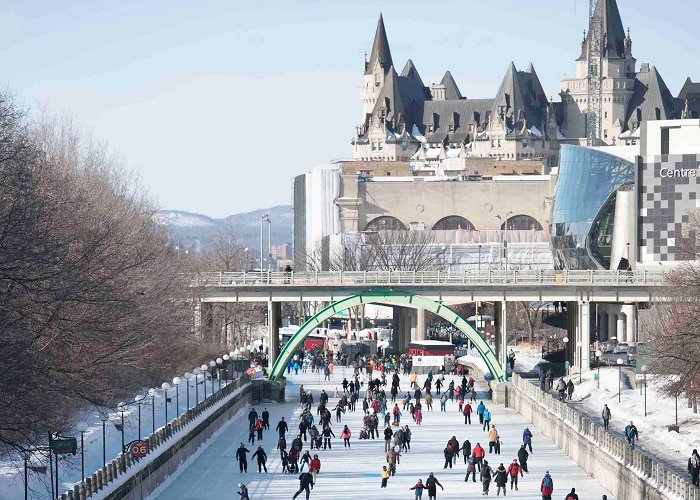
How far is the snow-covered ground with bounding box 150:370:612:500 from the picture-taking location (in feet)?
158

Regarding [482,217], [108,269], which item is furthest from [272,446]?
[482,217]

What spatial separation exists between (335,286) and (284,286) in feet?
7.58

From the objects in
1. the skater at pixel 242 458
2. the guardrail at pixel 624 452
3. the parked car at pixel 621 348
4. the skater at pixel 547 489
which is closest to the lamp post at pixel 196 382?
the skater at pixel 242 458

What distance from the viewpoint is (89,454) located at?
149 feet

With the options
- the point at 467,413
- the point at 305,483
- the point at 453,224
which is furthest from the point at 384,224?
the point at 305,483

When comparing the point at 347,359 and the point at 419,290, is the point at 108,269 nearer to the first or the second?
the point at 419,290

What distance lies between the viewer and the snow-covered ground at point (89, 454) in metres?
38.8

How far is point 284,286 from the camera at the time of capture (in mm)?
81562

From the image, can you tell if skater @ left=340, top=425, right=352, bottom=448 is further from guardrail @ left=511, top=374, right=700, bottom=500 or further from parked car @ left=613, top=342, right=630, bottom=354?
parked car @ left=613, top=342, right=630, bottom=354

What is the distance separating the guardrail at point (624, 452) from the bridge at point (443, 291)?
12117mm

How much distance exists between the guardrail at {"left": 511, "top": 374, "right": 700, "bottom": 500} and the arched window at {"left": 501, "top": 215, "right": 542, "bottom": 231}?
8859 centimetres

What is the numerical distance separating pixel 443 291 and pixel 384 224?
75617mm

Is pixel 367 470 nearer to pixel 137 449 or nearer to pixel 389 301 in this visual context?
pixel 137 449

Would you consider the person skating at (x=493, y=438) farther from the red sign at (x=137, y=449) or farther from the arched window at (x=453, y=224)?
the arched window at (x=453, y=224)
